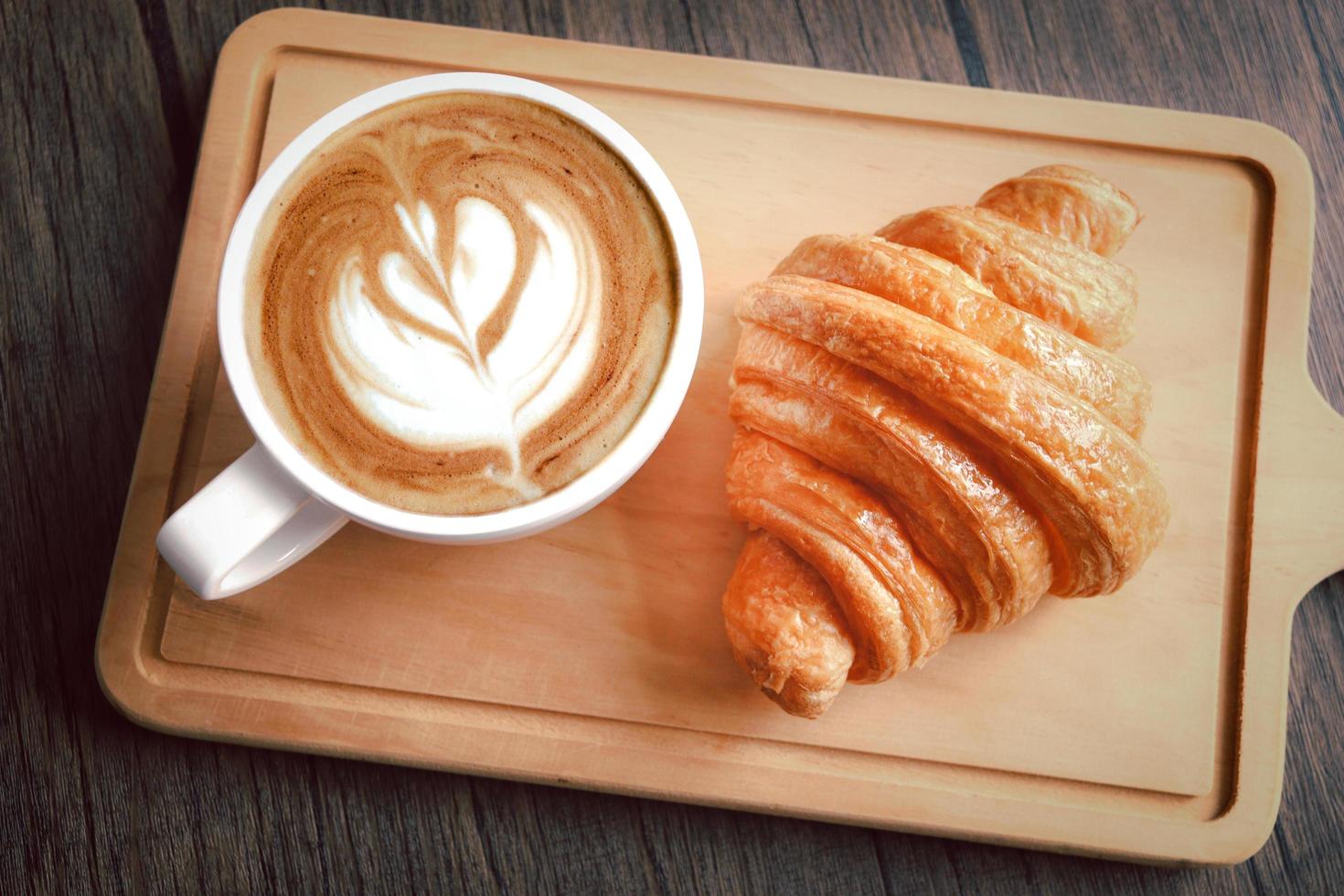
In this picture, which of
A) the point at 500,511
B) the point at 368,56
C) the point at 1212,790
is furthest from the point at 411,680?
the point at 1212,790

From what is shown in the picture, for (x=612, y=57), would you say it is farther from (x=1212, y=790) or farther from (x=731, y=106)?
(x=1212, y=790)

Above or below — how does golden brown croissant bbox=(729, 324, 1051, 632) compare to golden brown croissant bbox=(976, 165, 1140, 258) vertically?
below

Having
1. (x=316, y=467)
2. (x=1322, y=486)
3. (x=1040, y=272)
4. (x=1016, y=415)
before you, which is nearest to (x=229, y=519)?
(x=316, y=467)

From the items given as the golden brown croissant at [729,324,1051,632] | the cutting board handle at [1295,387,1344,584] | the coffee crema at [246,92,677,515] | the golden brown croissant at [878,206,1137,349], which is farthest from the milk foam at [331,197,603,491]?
the cutting board handle at [1295,387,1344,584]

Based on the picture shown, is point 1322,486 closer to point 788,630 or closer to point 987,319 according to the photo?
point 987,319

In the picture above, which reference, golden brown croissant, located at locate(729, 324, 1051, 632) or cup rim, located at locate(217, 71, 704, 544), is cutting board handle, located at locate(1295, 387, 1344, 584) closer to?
golden brown croissant, located at locate(729, 324, 1051, 632)

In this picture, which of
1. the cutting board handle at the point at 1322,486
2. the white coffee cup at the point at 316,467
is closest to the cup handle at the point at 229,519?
the white coffee cup at the point at 316,467
